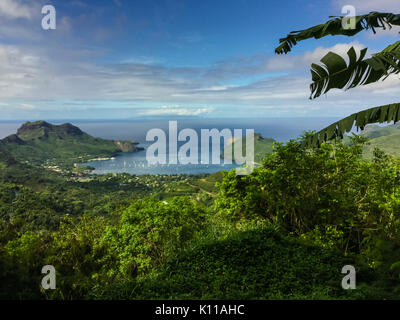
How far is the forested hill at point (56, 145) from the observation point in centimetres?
10875

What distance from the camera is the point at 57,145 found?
126 metres

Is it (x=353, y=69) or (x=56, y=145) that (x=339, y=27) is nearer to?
(x=353, y=69)

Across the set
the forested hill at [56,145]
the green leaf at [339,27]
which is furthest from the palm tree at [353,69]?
the forested hill at [56,145]

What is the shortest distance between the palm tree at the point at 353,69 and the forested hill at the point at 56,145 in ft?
366

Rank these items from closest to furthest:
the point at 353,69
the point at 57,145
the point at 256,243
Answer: the point at 353,69 → the point at 256,243 → the point at 57,145

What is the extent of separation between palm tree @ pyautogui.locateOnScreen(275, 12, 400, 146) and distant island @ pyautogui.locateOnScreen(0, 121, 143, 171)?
107m

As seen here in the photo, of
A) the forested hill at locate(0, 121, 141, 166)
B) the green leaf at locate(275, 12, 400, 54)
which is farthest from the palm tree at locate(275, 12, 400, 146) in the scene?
the forested hill at locate(0, 121, 141, 166)

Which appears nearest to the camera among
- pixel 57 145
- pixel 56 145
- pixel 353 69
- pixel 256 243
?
pixel 353 69

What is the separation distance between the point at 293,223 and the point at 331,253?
4.67 ft

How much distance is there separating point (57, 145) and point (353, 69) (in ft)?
472

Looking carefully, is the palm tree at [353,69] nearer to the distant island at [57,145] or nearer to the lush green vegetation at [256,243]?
the lush green vegetation at [256,243]

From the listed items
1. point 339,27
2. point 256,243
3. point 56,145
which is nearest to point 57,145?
point 56,145

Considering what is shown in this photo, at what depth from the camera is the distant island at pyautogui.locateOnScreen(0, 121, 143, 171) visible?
107 metres

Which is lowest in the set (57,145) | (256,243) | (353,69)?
(256,243)
